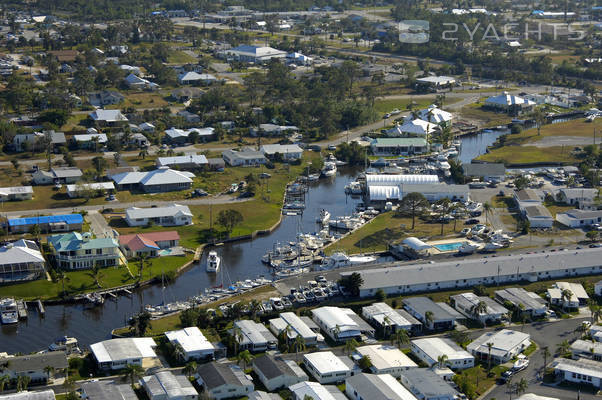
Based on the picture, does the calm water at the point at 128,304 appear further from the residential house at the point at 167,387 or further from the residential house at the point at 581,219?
the residential house at the point at 581,219

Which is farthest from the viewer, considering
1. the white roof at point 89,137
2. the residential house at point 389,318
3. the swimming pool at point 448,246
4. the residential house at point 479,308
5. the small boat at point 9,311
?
the white roof at point 89,137

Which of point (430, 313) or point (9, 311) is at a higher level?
point (9, 311)

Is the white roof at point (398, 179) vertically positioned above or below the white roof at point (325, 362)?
above

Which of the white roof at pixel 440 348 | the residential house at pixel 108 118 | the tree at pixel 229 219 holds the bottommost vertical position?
the white roof at pixel 440 348

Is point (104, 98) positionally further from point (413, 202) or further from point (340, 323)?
point (340, 323)

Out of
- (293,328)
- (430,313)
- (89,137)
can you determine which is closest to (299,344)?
(293,328)

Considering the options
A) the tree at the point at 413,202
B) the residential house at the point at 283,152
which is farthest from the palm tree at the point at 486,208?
the residential house at the point at 283,152

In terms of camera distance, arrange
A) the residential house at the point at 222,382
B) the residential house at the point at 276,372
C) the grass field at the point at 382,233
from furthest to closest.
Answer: the grass field at the point at 382,233 < the residential house at the point at 276,372 < the residential house at the point at 222,382

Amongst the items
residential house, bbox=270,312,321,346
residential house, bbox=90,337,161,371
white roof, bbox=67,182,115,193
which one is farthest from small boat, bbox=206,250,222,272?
white roof, bbox=67,182,115,193
